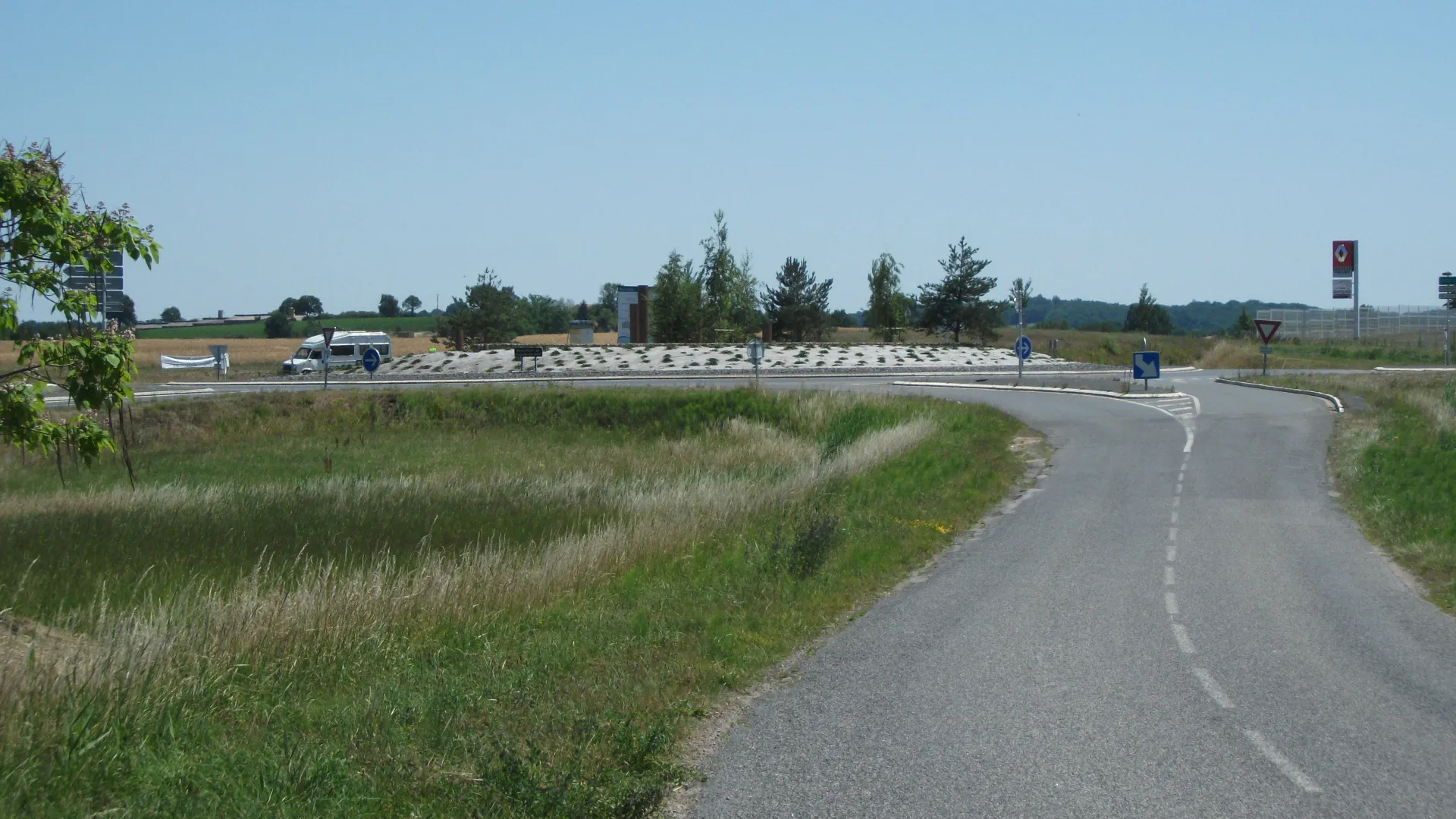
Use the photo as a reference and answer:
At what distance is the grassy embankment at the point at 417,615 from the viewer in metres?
6.08

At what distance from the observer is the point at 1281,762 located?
666cm

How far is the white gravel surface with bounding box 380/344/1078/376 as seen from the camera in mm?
56938

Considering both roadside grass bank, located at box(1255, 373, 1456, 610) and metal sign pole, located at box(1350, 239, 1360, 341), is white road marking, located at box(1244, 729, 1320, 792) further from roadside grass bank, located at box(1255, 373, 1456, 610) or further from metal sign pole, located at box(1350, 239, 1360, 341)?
metal sign pole, located at box(1350, 239, 1360, 341)

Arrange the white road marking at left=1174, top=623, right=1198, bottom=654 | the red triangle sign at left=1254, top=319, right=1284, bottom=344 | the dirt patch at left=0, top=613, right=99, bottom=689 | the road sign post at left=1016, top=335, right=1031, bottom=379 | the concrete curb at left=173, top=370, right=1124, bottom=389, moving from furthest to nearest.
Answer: the concrete curb at left=173, top=370, right=1124, bottom=389 → the road sign post at left=1016, top=335, right=1031, bottom=379 → the red triangle sign at left=1254, top=319, right=1284, bottom=344 → the white road marking at left=1174, top=623, right=1198, bottom=654 → the dirt patch at left=0, top=613, right=99, bottom=689

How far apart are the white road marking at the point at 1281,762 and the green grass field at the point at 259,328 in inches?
4196

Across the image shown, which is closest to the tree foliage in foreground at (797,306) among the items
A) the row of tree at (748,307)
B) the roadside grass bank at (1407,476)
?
the row of tree at (748,307)

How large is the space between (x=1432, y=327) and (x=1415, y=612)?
80185mm

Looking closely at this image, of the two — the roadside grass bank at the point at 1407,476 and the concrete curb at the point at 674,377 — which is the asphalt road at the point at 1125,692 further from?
the concrete curb at the point at 674,377

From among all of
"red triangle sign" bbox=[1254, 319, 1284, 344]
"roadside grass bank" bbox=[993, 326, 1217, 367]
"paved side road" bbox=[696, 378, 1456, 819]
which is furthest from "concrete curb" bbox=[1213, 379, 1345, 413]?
"roadside grass bank" bbox=[993, 326, 1217, 367]

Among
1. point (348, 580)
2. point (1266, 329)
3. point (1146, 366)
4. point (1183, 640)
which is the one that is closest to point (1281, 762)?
point (1183, 640)

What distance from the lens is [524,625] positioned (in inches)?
406

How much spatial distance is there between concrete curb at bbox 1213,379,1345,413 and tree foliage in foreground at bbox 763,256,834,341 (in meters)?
40.1

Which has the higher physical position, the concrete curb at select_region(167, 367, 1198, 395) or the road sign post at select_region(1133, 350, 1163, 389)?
the road sign post at select_region(1133, 350, 1163, 389)

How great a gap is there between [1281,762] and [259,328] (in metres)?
136
